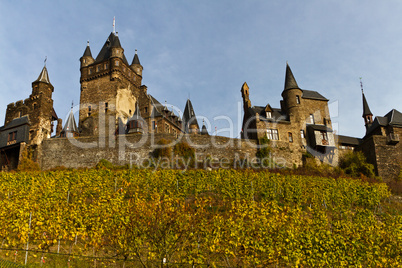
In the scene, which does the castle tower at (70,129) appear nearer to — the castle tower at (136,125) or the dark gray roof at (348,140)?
the castle tower at (136,125)

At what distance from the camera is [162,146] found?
37.9m

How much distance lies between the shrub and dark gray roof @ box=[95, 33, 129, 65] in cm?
3615

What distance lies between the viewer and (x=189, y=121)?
5756 centimetres

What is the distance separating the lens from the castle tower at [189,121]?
56469 millimetres

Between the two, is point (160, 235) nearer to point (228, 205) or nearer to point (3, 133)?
point (228, 205)

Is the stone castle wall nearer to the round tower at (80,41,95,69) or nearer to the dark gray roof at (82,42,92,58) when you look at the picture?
the round tower at (80,41,95,69)

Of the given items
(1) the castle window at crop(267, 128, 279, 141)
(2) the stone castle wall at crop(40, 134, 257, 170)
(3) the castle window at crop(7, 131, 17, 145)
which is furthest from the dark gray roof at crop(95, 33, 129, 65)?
(1) the castle window at crop(267, 128, 279, 141)

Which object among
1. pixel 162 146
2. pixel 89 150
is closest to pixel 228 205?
pixel 162 146

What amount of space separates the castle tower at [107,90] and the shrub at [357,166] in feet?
99.4

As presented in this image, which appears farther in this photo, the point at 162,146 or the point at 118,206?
the point at 162,146

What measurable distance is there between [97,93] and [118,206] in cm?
3972

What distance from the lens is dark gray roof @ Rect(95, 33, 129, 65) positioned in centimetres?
5518

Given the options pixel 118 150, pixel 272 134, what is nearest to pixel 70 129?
pixel 118 150

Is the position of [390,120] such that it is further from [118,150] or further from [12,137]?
[12,137]
